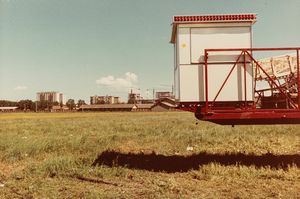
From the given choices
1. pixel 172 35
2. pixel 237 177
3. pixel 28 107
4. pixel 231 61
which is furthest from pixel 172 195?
pixel 28 107

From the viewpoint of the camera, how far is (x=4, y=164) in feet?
35.3

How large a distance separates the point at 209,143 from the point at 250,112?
6987 mm

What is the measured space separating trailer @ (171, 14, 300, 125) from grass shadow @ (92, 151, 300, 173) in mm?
1959

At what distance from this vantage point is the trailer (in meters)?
8.40

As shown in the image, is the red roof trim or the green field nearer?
the green field

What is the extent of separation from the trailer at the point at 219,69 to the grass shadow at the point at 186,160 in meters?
1.96

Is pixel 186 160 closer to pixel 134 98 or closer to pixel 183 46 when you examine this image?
pixel 183 46

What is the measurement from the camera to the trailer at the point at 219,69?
331 inches

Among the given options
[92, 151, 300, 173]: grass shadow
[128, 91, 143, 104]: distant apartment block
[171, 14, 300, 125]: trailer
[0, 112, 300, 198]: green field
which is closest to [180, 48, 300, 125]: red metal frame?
[171, 14, 300, 125]: trailer

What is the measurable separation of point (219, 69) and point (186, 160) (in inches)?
149

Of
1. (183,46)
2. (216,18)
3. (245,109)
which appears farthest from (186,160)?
(216,18)

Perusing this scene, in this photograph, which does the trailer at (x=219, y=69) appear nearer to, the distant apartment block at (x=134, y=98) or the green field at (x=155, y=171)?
the green field at (x=155, y=171)

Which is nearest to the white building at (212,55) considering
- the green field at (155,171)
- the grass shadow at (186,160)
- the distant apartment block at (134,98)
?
the green field at (155,171)

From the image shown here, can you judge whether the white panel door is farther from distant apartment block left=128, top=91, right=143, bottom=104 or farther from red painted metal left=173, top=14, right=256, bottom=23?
distant apartment block left=128, top=91, right=143, bottom=104
